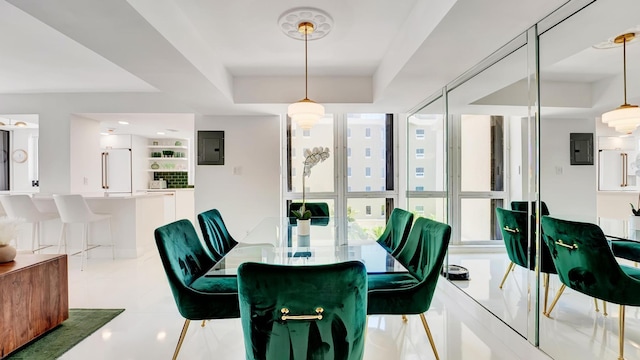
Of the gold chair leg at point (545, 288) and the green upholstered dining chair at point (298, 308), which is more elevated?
the green upholstered dining chair at point (298, 308)

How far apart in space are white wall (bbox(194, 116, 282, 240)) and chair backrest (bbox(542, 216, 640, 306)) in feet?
11.4

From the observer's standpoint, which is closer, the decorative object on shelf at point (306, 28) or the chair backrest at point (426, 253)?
the chair backrest at point (426, 253)

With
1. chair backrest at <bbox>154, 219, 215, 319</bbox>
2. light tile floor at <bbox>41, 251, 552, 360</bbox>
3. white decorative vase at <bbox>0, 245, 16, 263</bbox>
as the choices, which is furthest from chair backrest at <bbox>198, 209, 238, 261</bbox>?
white decorative vase at <bbox>0, 245, 16, 263</bbox>

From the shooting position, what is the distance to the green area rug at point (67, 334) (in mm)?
1980

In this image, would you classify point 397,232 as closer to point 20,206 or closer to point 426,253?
point 426,253

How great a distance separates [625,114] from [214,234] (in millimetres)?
2740

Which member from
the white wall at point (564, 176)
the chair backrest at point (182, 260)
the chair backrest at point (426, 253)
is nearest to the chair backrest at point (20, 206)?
the chair backrest at point (182, 260)

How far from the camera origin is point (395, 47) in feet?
9.19

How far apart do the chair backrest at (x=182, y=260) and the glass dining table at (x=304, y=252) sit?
21 centimetres

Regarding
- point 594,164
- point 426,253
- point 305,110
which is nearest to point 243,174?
point 305,110

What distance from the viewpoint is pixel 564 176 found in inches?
74.3

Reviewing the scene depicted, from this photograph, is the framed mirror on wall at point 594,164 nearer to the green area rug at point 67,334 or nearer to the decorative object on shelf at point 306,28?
the decorative object on shelf at point 306,28

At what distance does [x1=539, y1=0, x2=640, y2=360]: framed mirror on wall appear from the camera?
5.05 ft

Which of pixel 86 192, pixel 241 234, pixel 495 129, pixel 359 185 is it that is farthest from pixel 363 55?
pixel 86 192
